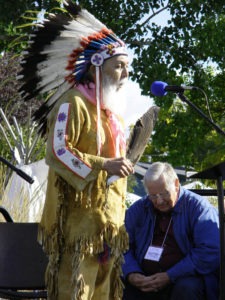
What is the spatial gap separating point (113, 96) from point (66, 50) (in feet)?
1.11

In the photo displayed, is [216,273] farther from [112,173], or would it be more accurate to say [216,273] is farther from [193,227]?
[112,173]

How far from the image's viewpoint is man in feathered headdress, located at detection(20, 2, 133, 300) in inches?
148

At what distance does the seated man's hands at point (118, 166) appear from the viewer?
3670 mm

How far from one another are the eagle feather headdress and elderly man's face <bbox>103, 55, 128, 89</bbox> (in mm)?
26

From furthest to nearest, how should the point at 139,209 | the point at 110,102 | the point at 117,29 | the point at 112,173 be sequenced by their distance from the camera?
1. the point at 117,29
2. the point at 139,209
3. the point at 110,102
4. the point at 112,173

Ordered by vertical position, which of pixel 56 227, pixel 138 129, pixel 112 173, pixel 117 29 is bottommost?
pixel 56 227

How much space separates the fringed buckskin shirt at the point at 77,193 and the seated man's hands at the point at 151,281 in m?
0.81

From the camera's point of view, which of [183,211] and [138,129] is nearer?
[138,129]

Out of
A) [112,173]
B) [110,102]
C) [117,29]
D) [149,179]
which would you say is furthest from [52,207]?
[117,29]

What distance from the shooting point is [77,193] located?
12.4 ft

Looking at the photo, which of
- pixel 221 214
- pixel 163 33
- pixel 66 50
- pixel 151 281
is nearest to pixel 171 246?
pixel 151 281

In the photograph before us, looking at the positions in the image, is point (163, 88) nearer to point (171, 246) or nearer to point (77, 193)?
point (171, 246)

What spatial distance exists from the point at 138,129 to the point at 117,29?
30.8 ft

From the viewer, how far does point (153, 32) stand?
44.8ft
